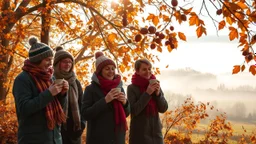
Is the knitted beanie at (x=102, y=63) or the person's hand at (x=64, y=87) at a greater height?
the knitted beanie at (x=102, y=63)

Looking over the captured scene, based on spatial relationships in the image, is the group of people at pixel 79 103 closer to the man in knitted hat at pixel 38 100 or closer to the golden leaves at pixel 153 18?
the man in knitted hat at pixel 38 100

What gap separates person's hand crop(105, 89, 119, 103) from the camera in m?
3.02

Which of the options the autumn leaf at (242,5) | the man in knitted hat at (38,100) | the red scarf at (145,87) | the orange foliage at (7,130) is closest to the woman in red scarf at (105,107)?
the red scarf at (145,87)

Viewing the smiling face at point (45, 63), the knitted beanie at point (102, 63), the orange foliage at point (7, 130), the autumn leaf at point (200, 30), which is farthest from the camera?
the orange foliage at point (7, 130)

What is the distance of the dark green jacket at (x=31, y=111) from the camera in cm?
238

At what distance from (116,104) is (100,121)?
24 cm

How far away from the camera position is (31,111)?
2385mm

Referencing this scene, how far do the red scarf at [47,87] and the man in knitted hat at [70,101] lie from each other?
2.78ft

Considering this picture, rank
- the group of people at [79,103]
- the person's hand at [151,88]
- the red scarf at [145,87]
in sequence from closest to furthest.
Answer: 1. the group of people at [79,103]
2. the person's hand at [151,88]
3. the red scarf at [145,87]

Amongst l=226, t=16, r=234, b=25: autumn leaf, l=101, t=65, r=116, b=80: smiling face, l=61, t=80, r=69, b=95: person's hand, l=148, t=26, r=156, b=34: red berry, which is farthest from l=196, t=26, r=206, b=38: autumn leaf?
l=101, t=65, r=116, b=80: smiling face

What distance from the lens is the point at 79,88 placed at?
377 cm

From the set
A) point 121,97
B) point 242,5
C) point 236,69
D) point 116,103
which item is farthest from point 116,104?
point 242,5

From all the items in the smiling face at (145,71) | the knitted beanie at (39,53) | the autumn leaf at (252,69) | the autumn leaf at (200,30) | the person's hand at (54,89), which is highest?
the autumn leaf at (200,30)

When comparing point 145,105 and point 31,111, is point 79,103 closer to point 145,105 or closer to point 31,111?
point 145,105
